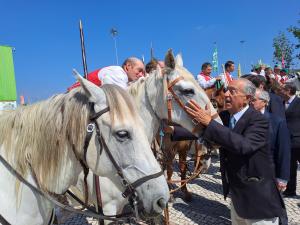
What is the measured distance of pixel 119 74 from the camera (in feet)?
10.8

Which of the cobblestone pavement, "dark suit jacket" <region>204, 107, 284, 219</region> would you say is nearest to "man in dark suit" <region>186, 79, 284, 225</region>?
"dark suit jacket" <region>204, 107, 284, 219</region>

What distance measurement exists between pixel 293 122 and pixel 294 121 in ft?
0.09

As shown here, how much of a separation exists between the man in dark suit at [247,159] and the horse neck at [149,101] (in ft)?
1.60

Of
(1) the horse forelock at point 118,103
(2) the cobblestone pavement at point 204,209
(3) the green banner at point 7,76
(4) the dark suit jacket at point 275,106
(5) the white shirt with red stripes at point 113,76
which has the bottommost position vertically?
(2) the cobblestone pavement at point 204,209

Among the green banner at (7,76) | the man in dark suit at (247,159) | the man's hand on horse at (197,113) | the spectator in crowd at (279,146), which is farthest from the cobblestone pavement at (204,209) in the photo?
the green banner at (7,76)

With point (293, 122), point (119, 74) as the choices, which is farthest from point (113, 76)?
point (293, 122)

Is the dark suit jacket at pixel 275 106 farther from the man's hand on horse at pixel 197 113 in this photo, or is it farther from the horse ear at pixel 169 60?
A: the horse ear at pixel 169 60

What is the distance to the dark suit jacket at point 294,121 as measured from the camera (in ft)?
18.6

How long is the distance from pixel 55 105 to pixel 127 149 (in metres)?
0.53

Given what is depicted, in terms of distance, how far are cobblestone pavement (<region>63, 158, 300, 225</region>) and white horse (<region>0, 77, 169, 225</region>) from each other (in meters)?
3.31

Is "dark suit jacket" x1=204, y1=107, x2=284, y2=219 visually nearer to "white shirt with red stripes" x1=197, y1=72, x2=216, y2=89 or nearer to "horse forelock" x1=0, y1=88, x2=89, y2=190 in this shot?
"horse forelock" x1=0, y1=88, x2=89, y2=190

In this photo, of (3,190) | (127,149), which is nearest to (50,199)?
(3,190)

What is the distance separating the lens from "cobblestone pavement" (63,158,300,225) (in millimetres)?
4832

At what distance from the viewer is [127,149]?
1.74m
